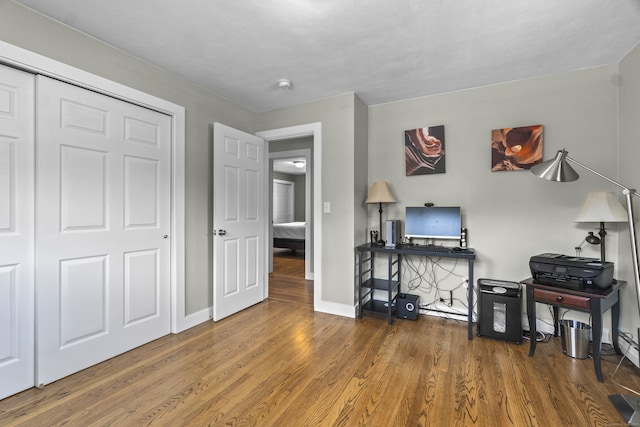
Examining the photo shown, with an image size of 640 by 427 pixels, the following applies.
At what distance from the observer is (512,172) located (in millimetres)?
2771

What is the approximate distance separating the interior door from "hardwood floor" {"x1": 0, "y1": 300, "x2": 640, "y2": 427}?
0.54 meters

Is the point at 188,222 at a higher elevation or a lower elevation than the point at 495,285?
higher

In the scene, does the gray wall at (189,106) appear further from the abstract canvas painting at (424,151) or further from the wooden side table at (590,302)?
the wooden side table at (590,302)

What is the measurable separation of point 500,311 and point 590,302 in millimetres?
624

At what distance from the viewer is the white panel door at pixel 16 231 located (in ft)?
5.63

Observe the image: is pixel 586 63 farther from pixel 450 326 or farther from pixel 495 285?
pixel 450 326

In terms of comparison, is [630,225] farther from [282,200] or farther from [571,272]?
[282,200]

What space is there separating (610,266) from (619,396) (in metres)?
0.89

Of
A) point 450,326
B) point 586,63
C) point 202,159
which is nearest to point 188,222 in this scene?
point 202,159

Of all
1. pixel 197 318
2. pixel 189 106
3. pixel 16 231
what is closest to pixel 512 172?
pixel 189 106

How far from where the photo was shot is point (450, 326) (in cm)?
283

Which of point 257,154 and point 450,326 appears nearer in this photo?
point 450,326

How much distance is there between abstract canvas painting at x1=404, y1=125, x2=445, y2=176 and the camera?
3.06 m

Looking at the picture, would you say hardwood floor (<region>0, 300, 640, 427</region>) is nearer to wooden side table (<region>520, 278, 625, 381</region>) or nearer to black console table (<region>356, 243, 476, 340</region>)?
wooden side table (<region>520, 278, 625, 381</region>)
